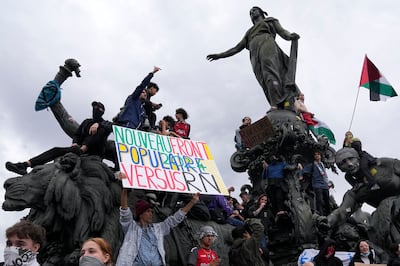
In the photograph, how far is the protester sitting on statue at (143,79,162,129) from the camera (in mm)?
8469

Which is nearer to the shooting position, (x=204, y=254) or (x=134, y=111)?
(x=204, y=254)

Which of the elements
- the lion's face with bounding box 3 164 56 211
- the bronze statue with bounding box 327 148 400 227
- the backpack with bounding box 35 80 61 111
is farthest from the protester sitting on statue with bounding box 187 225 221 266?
the bronze statue with bounding box 327 148 400 227

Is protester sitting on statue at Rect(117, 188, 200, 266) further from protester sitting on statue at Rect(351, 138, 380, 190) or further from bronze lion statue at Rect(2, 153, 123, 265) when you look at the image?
protester sitting on statue at Rect(351, 138, 380, 190)

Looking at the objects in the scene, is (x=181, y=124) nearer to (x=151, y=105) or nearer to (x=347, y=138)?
(x=151, y=105)

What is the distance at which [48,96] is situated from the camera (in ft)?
25.1

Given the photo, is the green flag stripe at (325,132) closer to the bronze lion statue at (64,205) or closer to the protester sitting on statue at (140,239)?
the bronze lion statue at (64,205)

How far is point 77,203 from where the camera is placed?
621cm

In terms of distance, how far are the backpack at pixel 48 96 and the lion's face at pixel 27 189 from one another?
158 cm

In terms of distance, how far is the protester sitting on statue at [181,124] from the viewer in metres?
9.19

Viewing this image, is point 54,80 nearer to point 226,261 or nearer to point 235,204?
point 226,261

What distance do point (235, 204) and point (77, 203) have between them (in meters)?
5.29

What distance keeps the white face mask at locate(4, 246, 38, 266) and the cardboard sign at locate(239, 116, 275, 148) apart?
8554 mm

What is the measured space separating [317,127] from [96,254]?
1141cm

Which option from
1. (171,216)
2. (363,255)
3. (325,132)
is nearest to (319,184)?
(325,132)
